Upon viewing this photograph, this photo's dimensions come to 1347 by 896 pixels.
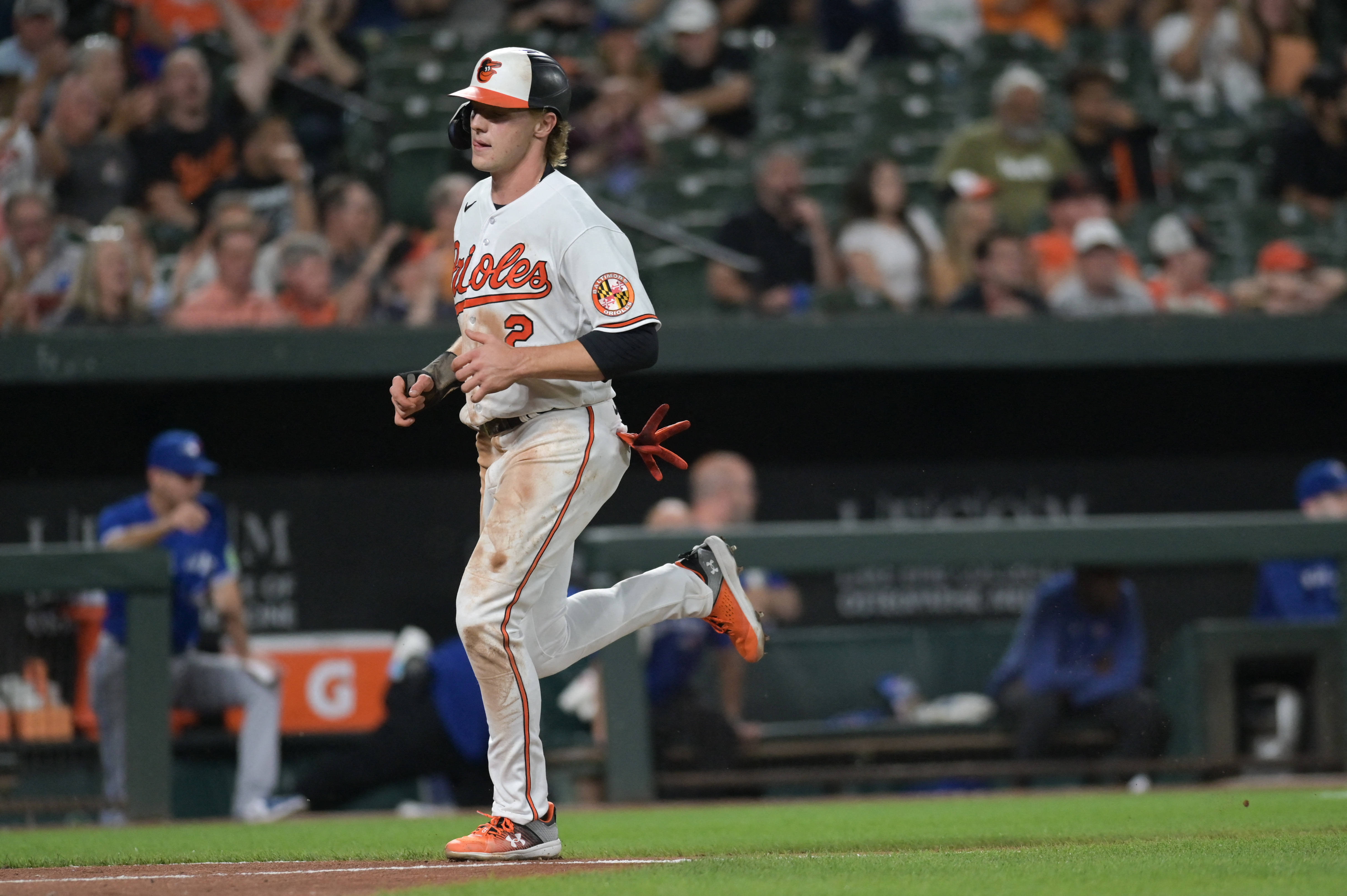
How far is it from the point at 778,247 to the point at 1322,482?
2818mm

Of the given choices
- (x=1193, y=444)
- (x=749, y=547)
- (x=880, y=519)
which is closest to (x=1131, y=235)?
(x=1193, y=444)

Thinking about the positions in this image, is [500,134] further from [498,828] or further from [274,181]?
[274,181]

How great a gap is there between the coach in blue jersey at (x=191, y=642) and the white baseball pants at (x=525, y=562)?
2817 mm

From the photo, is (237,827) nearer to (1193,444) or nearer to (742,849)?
(742,849)

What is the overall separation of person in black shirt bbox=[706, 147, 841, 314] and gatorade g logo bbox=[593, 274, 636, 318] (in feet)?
15.3

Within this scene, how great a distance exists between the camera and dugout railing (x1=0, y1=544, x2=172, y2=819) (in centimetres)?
636

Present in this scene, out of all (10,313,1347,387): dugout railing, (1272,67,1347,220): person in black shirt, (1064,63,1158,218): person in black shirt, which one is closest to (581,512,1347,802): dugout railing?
(10,313,1347,387): dugout railing

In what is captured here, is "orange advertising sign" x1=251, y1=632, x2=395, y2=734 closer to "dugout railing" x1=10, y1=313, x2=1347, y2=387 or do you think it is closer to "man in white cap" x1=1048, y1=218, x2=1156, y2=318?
"dugout railing" x1=10, y1=313, x2=1347, y2=387

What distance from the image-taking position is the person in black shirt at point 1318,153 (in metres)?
9.58

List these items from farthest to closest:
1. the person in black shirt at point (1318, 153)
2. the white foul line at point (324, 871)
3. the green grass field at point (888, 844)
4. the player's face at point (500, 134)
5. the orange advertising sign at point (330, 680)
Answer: the person in black shirt at point (1318, 153) → the orange advertising sign at point (330, 680) → the player's face at point (500, 134) → the white foul line at point (324, 871) → the green grass field at point (888, 844)

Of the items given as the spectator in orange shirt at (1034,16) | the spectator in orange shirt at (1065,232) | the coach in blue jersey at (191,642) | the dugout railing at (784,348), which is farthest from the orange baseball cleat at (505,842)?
the spectator in orange shirt at (1034,16)

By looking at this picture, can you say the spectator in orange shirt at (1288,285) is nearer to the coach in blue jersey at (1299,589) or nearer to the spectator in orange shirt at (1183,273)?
the spectator in orange shirt at (1183,273)

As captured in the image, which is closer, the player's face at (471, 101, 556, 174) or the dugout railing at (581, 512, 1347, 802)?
the player's face at (471, 101, 556, 174)

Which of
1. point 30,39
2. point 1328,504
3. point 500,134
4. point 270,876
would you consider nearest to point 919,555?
point 1328,504
